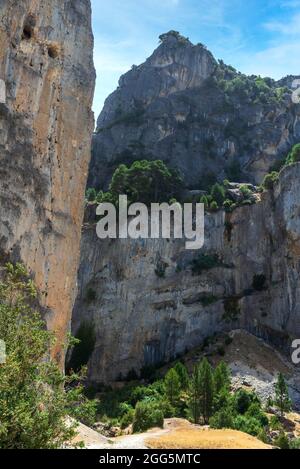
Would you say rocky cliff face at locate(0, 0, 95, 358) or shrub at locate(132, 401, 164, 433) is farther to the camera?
shrub at locate(132, 401, 164, 433)

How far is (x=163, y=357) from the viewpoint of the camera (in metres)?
58.2

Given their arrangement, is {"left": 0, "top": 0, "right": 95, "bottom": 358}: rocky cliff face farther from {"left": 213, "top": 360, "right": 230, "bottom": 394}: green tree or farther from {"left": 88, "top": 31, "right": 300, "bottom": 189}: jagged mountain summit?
{"left": 88, "top": 31, "right": 300, "bottom": 189}: jagged mountain summit

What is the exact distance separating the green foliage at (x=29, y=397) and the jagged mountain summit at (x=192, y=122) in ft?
203

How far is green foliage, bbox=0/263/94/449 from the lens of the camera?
15.1 m

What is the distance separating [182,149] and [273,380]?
137 ft

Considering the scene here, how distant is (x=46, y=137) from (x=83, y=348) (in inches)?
1257

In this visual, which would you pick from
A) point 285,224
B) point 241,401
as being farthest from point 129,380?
point 285,224

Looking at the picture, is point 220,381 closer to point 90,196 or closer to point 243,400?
point 243,400

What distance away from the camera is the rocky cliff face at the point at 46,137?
Answer: 93.2ft

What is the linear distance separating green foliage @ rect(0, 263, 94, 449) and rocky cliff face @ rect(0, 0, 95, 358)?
9.97 metres

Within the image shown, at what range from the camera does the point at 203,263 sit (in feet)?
201

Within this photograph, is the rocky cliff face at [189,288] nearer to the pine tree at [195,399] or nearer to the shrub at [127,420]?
the shrub at [127,420]

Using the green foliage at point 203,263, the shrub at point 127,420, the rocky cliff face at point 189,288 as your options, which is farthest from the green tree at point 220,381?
the green foliage at point 203,263

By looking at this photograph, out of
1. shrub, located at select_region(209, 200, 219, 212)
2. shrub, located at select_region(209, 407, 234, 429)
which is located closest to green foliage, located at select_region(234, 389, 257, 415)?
shrub, located at select_region(209, 407, 234, 429)
